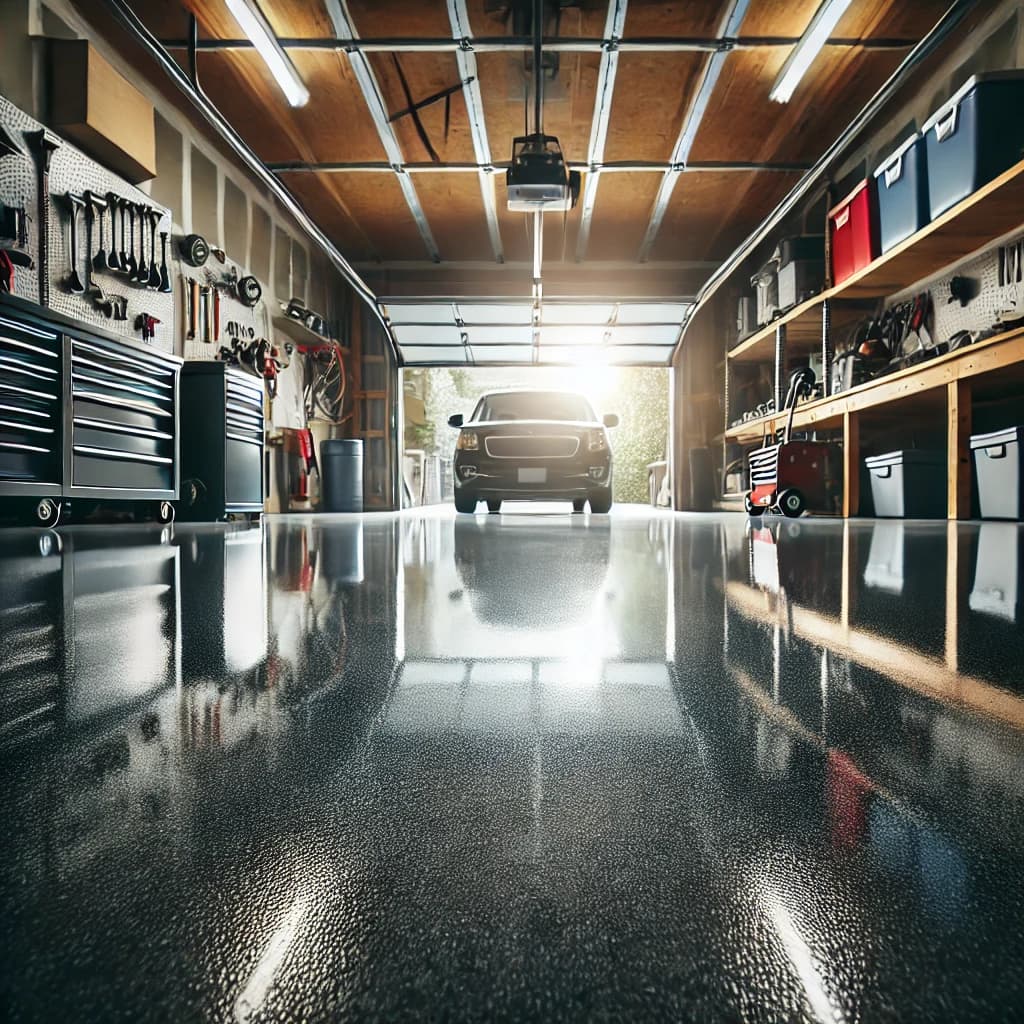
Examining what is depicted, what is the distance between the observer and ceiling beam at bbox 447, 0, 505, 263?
17.3ft

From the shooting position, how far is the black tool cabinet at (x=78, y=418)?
12.3ft

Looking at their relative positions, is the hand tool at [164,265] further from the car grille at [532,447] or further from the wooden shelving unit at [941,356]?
the wooden shelving unit at [941,356]

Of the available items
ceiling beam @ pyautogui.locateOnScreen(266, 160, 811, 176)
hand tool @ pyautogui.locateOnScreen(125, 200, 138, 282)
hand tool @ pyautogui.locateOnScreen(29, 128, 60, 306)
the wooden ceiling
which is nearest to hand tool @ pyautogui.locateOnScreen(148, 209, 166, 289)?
hand tool @ pyautogui.locateOnScreen(125, 200, 138, 282)

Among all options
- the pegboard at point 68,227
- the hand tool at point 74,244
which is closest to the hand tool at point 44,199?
the pegboard at point 68,227

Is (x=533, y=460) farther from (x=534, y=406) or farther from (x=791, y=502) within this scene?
(x=791, y=502)

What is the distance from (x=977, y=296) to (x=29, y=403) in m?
6.51

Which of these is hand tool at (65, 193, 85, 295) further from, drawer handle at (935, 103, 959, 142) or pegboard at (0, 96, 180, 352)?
drawer handle at (935, 103, 959, 142)

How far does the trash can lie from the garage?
7 cm

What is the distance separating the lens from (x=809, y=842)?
0.36 m

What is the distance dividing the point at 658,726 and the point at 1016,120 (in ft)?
17.9

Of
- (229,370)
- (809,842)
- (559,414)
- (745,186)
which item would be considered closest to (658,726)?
(809,842)

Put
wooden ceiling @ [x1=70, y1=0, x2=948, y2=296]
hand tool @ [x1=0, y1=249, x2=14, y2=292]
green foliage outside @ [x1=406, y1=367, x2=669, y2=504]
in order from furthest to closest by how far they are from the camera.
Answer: green foliage outside @ [x1=406, y1=367, x2=669, y2=504] < wooden ceiling @ [x1=70, y1=0, x2=948, y2=296] < hand tool @ [x1=0, y1=249, x2=14, y2=292]

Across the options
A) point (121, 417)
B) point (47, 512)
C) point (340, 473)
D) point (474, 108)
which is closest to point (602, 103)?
point (474, 108)

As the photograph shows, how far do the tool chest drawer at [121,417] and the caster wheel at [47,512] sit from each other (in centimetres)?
16
